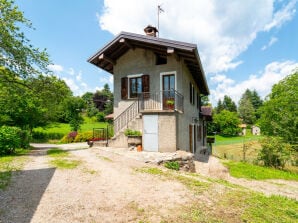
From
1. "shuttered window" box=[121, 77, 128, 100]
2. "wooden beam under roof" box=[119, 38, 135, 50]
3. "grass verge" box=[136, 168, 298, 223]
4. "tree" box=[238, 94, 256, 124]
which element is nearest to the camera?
"grass verge" box=[136, 168, 298, 223]

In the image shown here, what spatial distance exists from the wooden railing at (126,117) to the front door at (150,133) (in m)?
1.53

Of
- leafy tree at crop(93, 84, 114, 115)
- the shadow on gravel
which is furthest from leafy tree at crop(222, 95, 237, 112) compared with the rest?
the shadow on gravel

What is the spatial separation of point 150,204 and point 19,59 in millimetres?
11281

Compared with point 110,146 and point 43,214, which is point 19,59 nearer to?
point 110,146

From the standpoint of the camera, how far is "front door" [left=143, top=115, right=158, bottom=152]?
35.0ft

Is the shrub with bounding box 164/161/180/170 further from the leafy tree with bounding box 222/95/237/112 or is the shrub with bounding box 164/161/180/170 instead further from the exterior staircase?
the leafy tree with bounding box 222/95/237/112

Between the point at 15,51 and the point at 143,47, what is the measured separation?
7345 mm

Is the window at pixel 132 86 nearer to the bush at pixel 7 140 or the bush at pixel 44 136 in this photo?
the bush at pixel 7 140

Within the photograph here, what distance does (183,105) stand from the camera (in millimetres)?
11922

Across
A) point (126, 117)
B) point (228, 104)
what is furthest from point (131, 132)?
point (228, 104)

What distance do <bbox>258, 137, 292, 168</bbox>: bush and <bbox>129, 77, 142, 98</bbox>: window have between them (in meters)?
9.90

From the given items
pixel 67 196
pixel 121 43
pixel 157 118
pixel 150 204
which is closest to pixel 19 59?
pixel 121 43

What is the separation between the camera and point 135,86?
12922mm

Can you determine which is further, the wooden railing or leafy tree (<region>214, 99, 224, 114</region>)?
leafy tree (<region>214, 99, 224, 114</region>)
